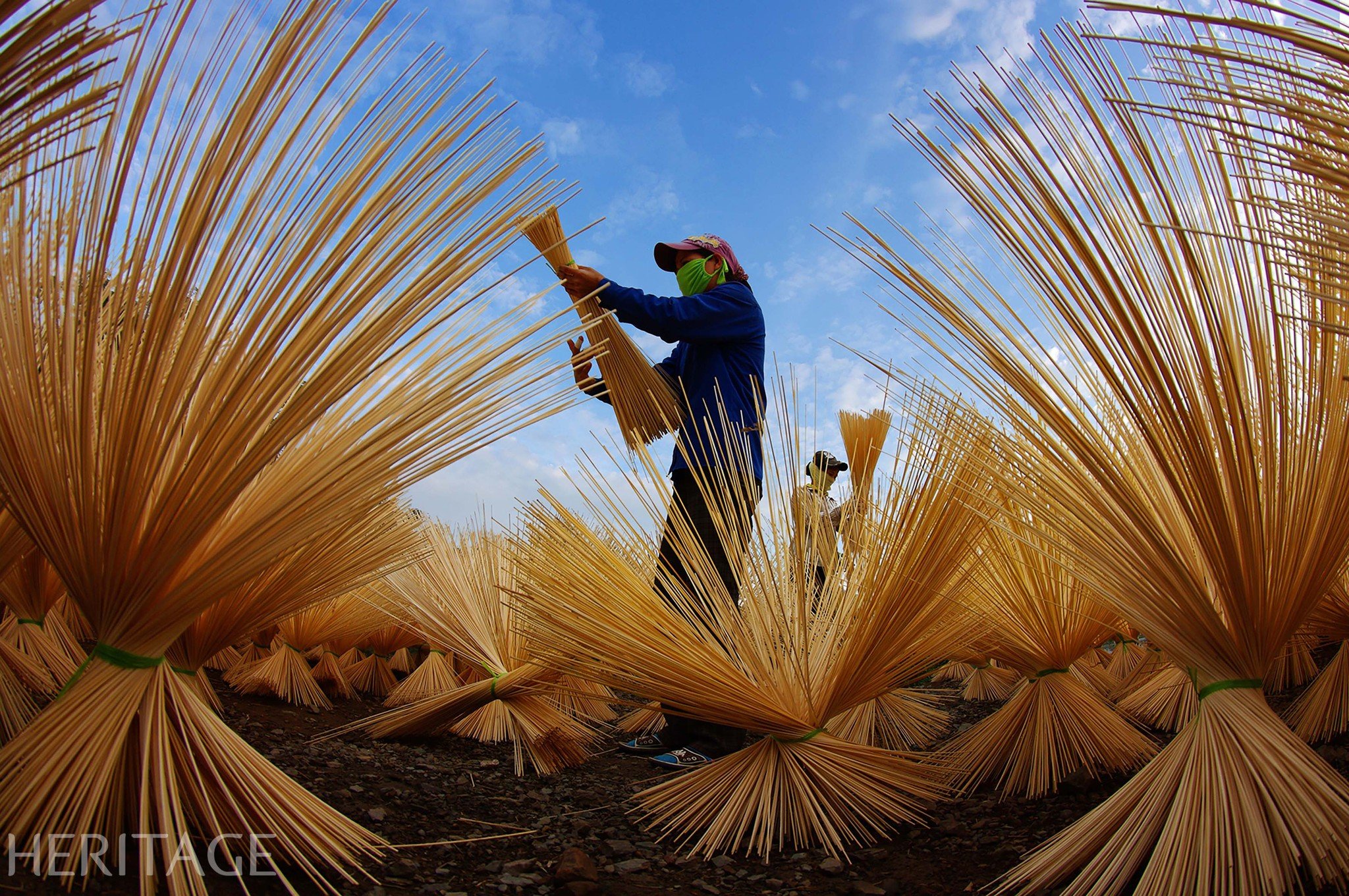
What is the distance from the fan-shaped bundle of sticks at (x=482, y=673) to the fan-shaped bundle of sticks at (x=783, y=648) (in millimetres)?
547

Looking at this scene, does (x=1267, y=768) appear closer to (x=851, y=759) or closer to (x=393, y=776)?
(x=851, y=759)

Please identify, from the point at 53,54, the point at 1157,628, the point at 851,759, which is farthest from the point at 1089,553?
the point at 53,54

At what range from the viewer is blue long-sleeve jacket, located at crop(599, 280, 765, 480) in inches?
83.7

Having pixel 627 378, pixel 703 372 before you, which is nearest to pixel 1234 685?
pixel 703 372

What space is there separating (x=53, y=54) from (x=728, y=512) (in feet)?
4.37

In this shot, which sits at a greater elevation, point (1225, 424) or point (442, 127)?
point (442, 127)

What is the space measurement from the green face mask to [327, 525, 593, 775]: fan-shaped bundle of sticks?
996 millimetres

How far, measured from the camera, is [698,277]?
244 cm

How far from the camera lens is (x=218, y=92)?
970 millimetres

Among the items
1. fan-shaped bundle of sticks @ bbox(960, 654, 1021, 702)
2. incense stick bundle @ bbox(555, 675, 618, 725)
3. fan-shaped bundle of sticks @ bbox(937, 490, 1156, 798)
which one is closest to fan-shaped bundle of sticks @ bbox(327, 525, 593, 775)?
incense stick bundle @ bbox(555, 675, 618, 725)

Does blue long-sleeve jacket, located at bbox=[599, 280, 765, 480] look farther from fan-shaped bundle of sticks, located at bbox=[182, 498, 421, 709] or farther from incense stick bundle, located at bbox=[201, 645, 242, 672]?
incense stick bundle, located at bbox=[201, 645, 242, 672]

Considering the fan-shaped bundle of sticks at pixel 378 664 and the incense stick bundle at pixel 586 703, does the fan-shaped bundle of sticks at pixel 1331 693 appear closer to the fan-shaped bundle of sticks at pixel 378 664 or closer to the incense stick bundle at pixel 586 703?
the incense stick bundle at pixel 586 703

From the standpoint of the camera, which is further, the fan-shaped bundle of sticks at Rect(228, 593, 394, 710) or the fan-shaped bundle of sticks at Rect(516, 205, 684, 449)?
the fan-shaped bundle of sticks at Rect(228, 593, 394, 710)

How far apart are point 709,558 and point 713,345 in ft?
2.79
